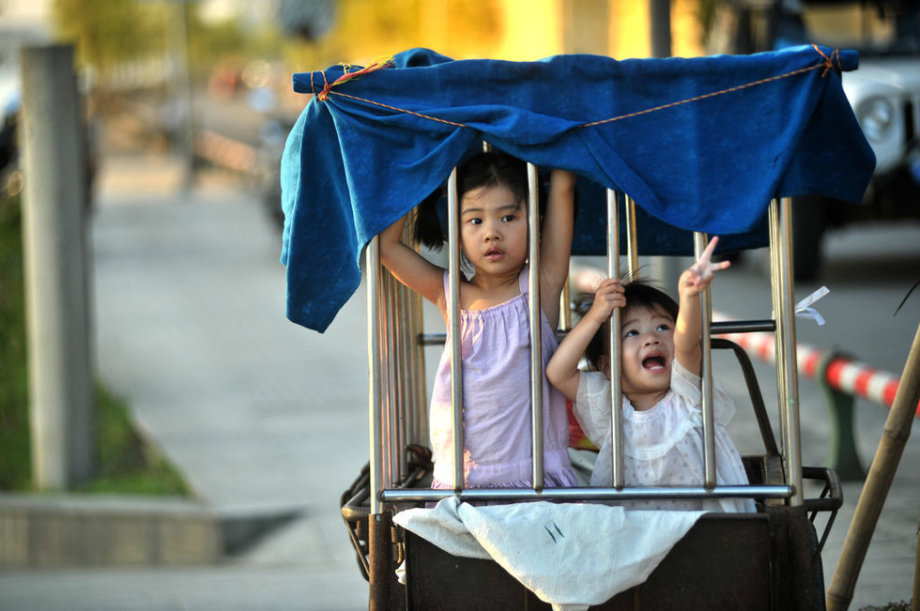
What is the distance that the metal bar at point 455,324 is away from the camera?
338 centimetres

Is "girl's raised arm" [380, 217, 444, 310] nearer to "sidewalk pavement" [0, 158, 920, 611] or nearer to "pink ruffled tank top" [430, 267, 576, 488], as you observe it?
"pink ruffled tank top" [430, 267, 576, 488]

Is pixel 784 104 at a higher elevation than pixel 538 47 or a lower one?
lower

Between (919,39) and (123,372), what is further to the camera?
(919,39)

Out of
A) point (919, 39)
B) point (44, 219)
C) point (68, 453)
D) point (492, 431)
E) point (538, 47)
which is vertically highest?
point (538, 47)

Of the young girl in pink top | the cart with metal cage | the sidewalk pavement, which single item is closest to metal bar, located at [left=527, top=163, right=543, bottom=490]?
the cart with metal cage

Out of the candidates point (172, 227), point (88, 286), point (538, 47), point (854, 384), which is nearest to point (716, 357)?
point (854, 384)

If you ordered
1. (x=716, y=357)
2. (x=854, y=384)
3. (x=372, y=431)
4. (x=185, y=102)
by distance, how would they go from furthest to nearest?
(x=185, y=102) → (x=716, y=357) → (x=854, y=384) → (x=372, y=431)

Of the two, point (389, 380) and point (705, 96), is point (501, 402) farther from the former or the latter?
point (705, 96)

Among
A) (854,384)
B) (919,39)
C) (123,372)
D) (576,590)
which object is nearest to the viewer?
(576,590)

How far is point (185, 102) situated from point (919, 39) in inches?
642

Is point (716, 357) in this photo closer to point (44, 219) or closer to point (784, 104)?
point (44, 219)

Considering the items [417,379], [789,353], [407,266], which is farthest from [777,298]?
[417,379]

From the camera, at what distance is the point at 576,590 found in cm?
→ 323

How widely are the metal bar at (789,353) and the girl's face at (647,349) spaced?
32 cm
